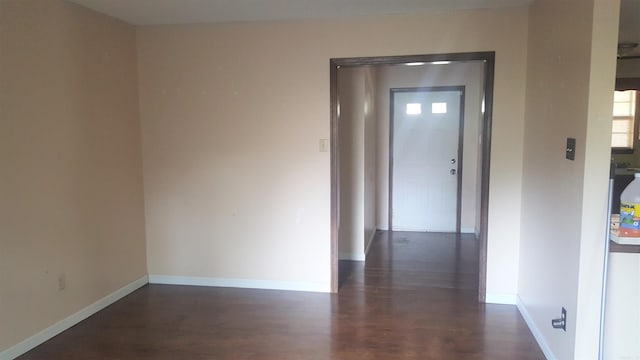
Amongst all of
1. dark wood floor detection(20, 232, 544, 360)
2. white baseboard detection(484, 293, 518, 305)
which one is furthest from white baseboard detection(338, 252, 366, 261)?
white baseboard detection(484, 293, 518, 305)

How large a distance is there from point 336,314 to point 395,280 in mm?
954

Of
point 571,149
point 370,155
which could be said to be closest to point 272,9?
point 571,149

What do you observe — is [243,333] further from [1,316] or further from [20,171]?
[20,171]

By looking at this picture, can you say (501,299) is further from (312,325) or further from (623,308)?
(312,325)

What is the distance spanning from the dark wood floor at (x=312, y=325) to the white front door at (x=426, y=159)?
6.25 ft

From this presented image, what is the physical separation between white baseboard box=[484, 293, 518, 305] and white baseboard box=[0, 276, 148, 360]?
3.06 m

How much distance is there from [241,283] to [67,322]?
140cm

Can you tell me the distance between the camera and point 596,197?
2.13 m

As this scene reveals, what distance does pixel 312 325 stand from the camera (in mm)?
3186

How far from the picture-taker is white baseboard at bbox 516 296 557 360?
2.66 meters

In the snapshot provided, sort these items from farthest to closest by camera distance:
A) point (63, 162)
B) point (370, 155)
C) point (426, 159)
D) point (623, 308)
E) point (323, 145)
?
point (426, 159) < point (370, 155) < point (323, 145) < point (63, 162) < point (623, 308)

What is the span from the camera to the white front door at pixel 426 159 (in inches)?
234

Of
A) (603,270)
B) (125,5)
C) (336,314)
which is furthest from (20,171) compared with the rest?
(603,270)

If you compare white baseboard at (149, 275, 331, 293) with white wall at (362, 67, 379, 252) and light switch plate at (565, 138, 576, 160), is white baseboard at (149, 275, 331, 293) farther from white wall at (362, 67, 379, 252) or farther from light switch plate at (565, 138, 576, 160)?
light switch plate at (565, 138, 576, 160)
